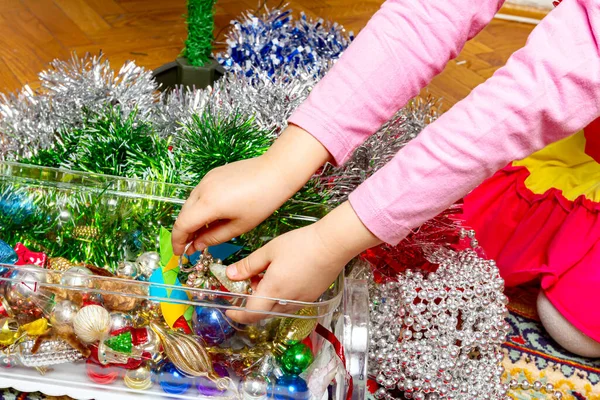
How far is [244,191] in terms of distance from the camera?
56 cm

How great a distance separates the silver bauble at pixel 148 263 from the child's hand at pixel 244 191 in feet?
0.14

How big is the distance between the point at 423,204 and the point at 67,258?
36 centimetres

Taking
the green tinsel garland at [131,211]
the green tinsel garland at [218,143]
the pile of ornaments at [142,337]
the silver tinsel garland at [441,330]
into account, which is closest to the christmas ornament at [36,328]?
the pile of ornaments at [142,337]

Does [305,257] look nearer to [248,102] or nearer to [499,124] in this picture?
[499,124]

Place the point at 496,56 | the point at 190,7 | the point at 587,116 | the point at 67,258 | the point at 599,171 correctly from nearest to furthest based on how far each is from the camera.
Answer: the point at 587,116, the point at 67,258, the point at 599,171, the point at 190,7, the point at 496,56

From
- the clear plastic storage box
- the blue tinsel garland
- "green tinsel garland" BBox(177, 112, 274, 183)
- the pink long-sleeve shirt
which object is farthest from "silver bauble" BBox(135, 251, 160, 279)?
the blue tinsel garland

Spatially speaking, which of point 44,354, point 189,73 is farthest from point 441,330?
point 189,73

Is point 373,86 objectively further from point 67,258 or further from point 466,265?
point 67,258

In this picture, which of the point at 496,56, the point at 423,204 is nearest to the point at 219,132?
the point at 423,204

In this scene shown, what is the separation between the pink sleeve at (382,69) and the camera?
0.59 meters

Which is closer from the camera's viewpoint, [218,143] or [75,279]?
[75,279]


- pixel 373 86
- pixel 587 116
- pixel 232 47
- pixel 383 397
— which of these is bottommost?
pixel 383 397

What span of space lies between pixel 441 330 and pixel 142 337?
0.29 meters

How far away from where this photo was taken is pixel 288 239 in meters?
0.54
